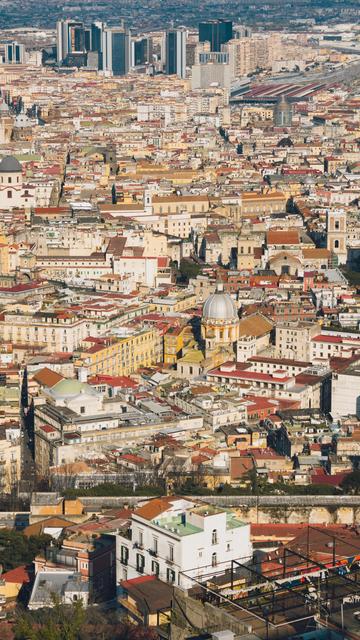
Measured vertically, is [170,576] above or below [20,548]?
above

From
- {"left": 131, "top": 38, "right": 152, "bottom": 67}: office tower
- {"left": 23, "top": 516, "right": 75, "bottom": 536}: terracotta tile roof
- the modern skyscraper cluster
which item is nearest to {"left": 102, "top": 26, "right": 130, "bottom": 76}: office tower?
the modern skyscraper cluster

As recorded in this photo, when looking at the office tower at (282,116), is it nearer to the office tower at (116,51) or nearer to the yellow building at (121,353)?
the office tower at (116,51)

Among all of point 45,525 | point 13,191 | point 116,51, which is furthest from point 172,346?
point 116,51

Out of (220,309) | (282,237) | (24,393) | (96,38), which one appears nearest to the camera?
(24,393)

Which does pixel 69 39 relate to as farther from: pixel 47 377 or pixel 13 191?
pixel 47 377

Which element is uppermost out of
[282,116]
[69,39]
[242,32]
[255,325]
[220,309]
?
[242,32]

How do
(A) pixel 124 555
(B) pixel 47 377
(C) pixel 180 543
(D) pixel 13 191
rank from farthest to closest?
(D) pixel 13 191, (B) pixel 47 377, (A) pixel 124 555, (C) pixel 180 543
